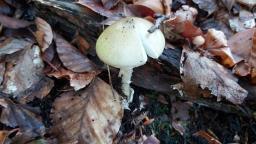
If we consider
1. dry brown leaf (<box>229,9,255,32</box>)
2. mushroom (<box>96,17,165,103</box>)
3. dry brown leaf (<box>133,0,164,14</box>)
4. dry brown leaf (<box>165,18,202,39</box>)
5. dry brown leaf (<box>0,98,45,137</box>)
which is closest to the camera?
mushroom (<box>96,17,165,103</box>)

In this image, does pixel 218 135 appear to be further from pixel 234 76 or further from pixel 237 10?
pixel 237 10

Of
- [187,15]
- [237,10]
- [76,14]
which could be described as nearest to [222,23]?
[237,10]

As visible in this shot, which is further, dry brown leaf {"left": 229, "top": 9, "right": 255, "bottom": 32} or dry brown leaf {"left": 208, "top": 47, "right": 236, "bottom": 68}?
dry brown leaf {"left": 229, "top": 9, "right": 255, "bottom": 32}

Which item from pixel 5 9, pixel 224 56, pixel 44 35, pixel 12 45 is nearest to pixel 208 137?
pixel 224 56

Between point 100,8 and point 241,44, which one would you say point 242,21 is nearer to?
point 241,44

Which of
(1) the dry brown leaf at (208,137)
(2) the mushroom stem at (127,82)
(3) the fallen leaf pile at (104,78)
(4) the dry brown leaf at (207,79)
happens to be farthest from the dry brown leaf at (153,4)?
(1) the dry brown leaf at (208,137)

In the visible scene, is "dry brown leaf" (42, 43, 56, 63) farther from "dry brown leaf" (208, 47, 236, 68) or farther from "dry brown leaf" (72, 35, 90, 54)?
"dry brown leaf" (208, 47, 236, 68)

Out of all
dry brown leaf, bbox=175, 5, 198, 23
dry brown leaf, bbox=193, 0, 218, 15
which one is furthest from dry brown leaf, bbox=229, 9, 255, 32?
dry brown leaf, bbox=175, 5, 198, 23

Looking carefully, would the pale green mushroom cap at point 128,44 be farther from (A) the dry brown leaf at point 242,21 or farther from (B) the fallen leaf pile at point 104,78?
(A) the dry brown leaf at point 242,21
